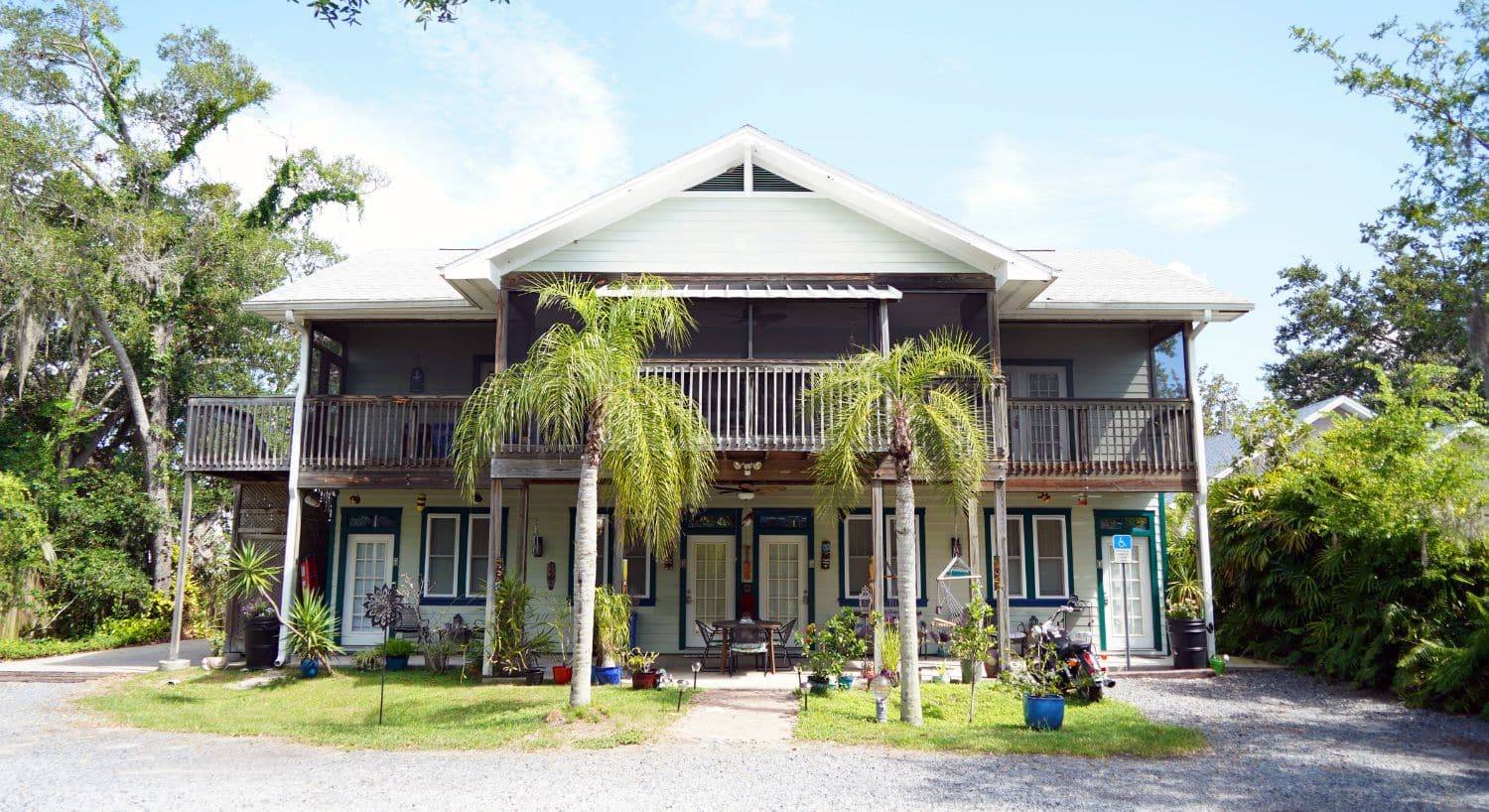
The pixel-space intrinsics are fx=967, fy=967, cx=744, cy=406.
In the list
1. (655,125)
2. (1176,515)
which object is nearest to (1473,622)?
(1176,515)

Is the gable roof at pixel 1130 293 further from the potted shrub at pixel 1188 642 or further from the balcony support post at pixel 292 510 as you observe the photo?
the balcony support post at pixel 292 510

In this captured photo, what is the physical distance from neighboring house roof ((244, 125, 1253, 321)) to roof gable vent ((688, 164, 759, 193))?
82 mm

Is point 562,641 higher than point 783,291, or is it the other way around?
point 783,291

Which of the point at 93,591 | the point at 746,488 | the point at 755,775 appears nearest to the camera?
the point at 755,775

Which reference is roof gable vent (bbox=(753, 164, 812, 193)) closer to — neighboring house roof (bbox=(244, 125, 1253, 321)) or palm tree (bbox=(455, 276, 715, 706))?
neighboring house roof (bbox=(244, 125, 1253, 321))

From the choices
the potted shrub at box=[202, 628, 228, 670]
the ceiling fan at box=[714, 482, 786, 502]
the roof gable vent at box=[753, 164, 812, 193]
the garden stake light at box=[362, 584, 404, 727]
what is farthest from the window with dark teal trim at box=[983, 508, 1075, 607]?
the potted shrub at box=[202, 628, 228, 670]

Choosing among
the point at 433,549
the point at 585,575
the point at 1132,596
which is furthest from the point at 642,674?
the point at 1132,596

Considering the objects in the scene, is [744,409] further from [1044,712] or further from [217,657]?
[217,657]

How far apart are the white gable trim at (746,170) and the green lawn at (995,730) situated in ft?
19.1

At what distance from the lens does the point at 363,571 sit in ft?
52.7

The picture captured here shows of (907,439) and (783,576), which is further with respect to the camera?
(783,576)

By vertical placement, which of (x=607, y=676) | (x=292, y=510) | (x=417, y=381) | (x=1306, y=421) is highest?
(x=1306, y=421)

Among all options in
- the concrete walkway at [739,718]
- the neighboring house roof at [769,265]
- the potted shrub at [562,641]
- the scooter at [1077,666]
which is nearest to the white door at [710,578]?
the potted shrub at [562,641]

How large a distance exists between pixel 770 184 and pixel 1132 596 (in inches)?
345
